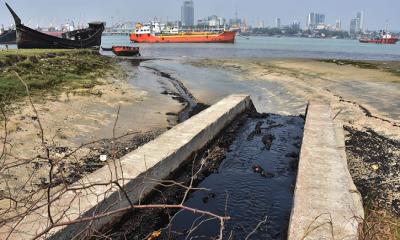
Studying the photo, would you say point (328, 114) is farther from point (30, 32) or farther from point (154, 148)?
point (30, 32)

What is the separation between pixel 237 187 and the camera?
764cm

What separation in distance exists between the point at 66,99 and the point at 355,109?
10189mm

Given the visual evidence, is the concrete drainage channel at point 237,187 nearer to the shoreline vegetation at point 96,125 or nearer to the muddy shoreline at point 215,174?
the muddy shoreline at point 215,174

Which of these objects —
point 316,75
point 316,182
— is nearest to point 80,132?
point 316,182

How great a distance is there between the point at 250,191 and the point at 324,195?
6.03 feet

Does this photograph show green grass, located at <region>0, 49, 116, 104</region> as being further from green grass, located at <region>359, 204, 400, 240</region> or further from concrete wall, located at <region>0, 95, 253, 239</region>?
green grass, located at <region>359, 204, 400, 240</region>

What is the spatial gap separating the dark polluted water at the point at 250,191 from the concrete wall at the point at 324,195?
1.99ft

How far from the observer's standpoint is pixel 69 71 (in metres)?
18.9

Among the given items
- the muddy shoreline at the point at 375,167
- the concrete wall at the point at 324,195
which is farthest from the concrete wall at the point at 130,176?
the muddy shoreline at the point at 375,167

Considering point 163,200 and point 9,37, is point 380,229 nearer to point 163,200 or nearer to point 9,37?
point 163,200

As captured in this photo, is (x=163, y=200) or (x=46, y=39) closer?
(x=163, y=200)

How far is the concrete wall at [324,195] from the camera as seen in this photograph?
4.80m

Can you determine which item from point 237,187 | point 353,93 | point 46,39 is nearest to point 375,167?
point 237,187

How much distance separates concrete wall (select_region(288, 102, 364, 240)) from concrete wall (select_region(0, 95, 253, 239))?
203 centimetres
